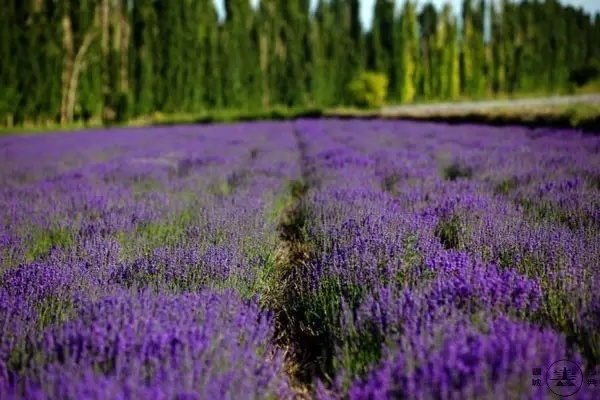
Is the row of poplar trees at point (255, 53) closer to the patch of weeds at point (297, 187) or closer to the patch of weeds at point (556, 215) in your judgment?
the patch of weeds at point (297, 187)

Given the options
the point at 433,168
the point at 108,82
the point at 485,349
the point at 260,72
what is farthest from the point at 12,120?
the point at 485,349

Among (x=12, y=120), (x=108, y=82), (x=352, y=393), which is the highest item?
(x=108, y=82)

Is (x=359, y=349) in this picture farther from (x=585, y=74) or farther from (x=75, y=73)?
(x=585, y=74)

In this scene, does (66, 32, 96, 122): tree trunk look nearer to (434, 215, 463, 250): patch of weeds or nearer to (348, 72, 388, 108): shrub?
(348, 72, 388, 108): shrub

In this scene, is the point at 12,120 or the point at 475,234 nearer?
the point at 475,234

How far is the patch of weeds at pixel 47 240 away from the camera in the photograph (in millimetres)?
3167

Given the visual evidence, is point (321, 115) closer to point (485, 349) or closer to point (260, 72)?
point (260, 72)

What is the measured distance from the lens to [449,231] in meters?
3.27

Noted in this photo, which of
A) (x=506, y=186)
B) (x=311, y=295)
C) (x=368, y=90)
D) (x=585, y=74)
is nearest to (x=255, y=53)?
(x=368, y=90)

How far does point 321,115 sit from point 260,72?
6.59m

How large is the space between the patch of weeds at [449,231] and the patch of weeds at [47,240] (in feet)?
7.66

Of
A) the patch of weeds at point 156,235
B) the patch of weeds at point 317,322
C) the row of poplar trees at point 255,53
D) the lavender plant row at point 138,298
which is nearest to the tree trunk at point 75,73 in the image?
the row of poplar trees at point 255,53

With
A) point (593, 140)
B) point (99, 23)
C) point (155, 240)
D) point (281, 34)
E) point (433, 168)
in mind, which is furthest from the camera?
point (281, 34)

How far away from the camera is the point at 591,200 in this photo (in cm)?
351
